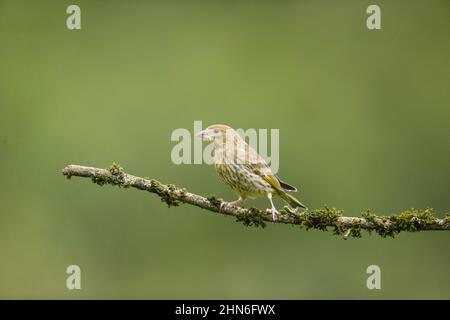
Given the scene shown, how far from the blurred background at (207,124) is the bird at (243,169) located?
8.22 meters

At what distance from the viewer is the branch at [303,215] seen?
9062mm

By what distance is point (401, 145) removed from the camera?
23.7 meters

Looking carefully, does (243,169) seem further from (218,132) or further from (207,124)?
(207,124)

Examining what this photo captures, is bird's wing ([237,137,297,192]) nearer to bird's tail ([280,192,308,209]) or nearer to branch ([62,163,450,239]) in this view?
bird's tail ([280,192,308,209])

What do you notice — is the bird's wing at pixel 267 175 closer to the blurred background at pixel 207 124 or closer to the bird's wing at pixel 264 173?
the bird's wing at pixel 264 173

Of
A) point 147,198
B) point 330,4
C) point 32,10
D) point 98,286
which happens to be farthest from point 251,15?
point 98,286

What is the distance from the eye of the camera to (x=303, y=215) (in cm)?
932

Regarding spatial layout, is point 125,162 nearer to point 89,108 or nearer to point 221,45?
point 89,108

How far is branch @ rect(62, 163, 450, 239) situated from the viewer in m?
9.06

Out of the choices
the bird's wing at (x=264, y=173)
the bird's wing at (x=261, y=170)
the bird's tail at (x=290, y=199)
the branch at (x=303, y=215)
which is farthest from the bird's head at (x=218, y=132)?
the branch at (x=303, y=215)

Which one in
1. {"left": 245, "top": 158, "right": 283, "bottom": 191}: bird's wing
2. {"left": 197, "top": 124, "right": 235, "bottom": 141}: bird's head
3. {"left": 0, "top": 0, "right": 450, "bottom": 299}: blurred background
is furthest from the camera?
{"left": 0, "top": 0, "right": 450, "bottom": 299}: blurred background

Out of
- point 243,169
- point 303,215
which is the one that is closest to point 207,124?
point 243,169

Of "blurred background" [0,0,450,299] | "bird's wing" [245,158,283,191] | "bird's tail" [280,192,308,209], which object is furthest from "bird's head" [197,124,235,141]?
"blurred background" [0,0,450,299]

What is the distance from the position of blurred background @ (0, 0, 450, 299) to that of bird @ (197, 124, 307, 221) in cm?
822
